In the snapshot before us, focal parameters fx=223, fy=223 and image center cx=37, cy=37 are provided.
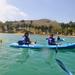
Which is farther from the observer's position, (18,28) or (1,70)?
(18,28)

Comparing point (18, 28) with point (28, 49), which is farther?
point (18, 28)

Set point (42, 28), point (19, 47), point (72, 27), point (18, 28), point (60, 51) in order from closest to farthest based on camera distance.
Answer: point (60, 51)
point (19, 47)
point (72, 27)
point (42, 28)
point (18, 28)

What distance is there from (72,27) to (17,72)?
114 m

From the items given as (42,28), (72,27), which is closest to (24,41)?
(72,27)

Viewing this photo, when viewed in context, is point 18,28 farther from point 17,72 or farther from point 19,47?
point 17,72

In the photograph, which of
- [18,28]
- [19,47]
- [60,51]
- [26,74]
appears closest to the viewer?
Result: [26,74]

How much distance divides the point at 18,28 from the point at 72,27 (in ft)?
146

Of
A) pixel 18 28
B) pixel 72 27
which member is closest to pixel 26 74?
pixel 72 27

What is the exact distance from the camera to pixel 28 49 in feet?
80.7

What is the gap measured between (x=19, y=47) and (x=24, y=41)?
2.91 feet

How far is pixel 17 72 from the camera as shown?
40.7ft

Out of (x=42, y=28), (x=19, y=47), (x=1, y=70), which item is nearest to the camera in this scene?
(x=1, y=70)

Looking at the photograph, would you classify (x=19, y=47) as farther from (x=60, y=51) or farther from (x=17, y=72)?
(x=17, y=72)

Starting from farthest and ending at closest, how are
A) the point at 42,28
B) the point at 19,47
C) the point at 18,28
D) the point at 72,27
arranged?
the point at 18,28, the point at 42,28, the point at 72,27, the point at 19,47
